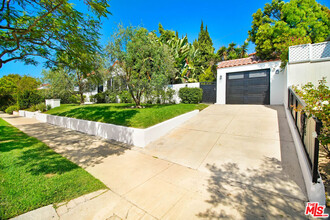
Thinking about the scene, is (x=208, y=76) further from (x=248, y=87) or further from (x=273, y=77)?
(x=273, y=77)

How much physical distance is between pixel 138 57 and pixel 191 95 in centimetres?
539

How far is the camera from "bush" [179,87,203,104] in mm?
11567

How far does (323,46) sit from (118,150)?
10.7m

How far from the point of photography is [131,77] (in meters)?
8.55

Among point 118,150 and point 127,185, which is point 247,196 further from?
point 118,150

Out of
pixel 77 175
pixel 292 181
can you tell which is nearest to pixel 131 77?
pixel 77 175

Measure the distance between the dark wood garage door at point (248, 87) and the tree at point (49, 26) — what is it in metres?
10.2

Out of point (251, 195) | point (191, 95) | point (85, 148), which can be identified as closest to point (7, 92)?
point (85, 148)

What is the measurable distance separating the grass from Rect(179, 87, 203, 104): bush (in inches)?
364

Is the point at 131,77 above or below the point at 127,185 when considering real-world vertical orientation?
above

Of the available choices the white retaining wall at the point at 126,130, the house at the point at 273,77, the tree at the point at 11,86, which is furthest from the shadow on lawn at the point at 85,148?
the tree at the point at 11,86

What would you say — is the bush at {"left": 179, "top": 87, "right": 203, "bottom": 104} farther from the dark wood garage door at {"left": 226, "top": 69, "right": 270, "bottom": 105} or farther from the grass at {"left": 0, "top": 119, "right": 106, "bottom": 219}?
the grass at {"left": 0, "top": 119, "right": 106, "bottom": 219}

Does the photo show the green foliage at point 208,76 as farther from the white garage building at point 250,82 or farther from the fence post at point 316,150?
the fence post at point 316,150

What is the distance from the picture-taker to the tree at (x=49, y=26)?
3622mm
